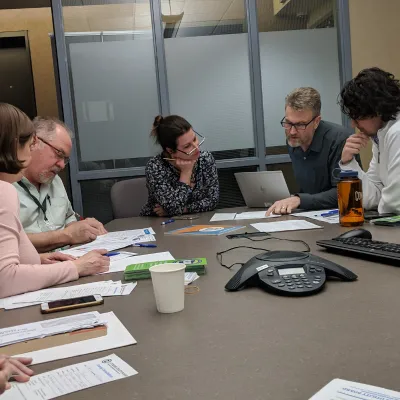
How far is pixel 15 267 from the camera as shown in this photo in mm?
1236

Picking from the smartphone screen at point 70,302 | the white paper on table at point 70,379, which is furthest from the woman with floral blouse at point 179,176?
the white paper on table at point 70,379

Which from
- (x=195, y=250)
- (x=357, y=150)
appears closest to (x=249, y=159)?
(x=357, y=150)

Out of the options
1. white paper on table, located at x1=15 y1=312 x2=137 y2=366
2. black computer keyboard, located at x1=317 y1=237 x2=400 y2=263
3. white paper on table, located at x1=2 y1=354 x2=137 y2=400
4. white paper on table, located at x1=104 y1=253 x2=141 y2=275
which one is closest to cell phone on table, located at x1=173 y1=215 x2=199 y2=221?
white paper on table, located at x1=104 y1=253 x2=141 y2=275

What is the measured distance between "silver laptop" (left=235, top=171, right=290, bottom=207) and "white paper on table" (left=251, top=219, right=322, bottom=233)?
1.60 feet

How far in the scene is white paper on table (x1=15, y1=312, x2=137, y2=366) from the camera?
0.82 metres

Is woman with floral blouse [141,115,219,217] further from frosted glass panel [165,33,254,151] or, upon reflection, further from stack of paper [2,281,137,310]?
stack of paper [2,281,137,310]

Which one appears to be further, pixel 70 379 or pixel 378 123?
pixel 378 123

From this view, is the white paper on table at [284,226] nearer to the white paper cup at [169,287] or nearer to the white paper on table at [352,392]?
the white paper cup at [169,287]

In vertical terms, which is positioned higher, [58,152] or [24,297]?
[58,152]

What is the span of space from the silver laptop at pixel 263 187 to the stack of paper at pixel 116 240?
27.9 inches

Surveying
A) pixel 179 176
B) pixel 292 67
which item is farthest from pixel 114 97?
pixel 292 67

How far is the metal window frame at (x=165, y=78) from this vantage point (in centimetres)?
364

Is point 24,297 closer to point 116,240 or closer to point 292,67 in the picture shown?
point 116,240

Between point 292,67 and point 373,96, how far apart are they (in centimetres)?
185
